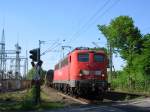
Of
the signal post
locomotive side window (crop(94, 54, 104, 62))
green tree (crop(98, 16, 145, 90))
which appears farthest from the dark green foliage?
the signal post

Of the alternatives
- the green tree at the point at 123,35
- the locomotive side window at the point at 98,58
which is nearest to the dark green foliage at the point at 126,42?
the green tree at the point at 123,35

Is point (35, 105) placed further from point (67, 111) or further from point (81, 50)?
point (81, 50)

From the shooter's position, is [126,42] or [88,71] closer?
[88,71]

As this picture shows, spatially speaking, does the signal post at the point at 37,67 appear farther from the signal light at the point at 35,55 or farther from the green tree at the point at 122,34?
the green tree at the point at 122,34

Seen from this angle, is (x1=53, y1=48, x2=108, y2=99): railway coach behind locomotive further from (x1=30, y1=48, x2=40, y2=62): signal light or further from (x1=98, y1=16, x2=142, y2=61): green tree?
(x1=98, y1=16, x2=142, y2=61): green tree

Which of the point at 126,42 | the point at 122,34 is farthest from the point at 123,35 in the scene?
the point at 126,42

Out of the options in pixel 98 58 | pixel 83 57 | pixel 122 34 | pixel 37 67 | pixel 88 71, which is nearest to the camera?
pixel 37 67

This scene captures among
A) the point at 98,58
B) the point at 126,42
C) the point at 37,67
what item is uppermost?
the point at 126,42

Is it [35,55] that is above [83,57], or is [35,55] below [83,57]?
below

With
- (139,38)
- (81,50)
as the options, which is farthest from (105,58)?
(139,38)

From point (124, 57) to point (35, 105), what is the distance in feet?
175

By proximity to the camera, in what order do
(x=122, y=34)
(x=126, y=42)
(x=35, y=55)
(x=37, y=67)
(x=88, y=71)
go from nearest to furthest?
1. (x=35, y=55)
2. (x=37, y=67)
3. (x=88, y=71)
4. (x=126, y=42)
5. (x=122, y=34)

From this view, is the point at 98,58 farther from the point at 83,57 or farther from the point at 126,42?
the point at 126,42

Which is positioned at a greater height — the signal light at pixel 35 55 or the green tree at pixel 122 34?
the green tree at pixel 122 34
